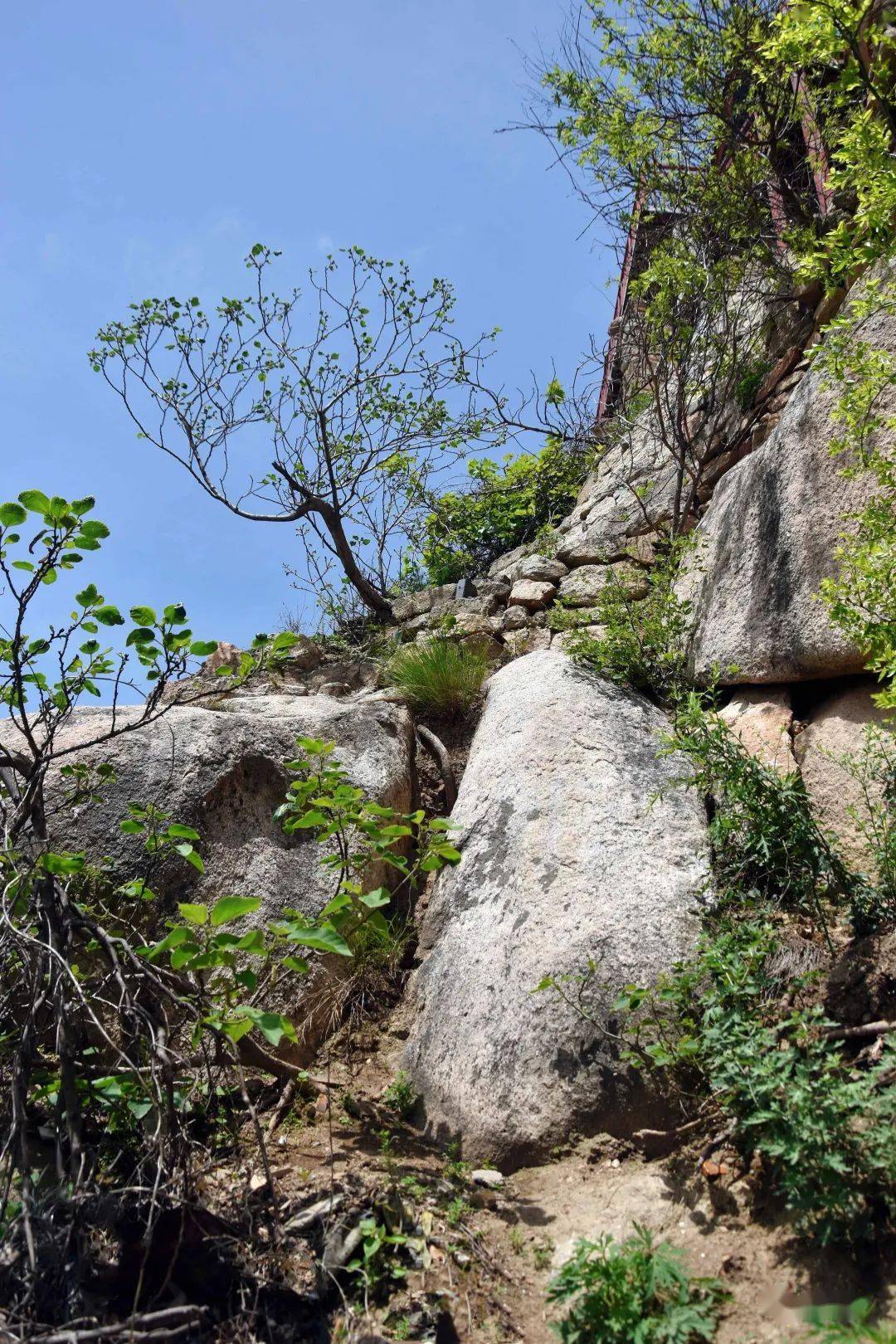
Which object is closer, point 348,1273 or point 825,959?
point 348,1273

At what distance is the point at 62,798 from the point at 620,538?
13.3 feet

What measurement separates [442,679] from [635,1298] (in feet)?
12.5

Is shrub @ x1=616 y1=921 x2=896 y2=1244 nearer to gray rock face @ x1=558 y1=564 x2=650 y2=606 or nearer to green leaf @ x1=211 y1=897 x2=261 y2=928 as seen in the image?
green leaf @ x1=211 y1=897 x2=261 y2=928

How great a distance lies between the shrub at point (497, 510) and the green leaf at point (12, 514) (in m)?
5.60

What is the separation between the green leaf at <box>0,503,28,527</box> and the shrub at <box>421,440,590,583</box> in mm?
5601

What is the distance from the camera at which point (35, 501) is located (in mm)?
2594

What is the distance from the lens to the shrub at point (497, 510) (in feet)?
26.3

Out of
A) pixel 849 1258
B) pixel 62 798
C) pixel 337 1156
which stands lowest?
pixel 849 1258

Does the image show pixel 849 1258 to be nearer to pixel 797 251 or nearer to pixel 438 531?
pixel 797 251

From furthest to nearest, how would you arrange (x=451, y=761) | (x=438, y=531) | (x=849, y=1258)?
(x=438, y=531) < (x=451, y=761) < (x=849, y=1258)

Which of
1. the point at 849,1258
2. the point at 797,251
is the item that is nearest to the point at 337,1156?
the point at 849,1258

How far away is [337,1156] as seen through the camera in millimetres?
2910

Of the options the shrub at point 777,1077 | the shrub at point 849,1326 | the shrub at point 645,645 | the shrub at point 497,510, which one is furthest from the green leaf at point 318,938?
the shrub at point 497,510

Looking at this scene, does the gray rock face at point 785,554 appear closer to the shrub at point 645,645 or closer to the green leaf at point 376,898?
the shrub at point 645,645
